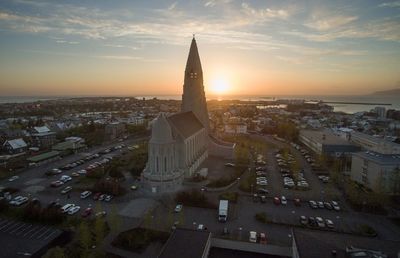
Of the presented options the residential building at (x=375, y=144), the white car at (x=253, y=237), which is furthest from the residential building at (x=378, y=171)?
the white car at (x=253, y=237)

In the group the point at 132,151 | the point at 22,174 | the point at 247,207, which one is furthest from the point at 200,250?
the point at 132,151

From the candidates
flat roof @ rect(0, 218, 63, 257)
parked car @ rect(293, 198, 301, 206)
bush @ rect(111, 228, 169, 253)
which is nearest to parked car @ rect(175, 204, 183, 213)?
bush @ rect(111, 228, 169, 253)

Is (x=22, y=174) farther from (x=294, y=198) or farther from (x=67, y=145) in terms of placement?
(x=294, y=198)

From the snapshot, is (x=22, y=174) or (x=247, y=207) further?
(x=22, y=174)

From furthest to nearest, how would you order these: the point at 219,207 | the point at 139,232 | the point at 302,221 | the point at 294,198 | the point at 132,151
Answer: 1. the point at 132,151
2. the point at 294,198
3. the point at 219,207
4. the point at 302,221
5. the point at 139,232

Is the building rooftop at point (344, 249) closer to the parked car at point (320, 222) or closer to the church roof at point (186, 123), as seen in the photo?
the parked car at point (320, 222)

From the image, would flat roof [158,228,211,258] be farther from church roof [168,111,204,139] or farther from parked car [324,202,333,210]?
church roof [168,111,204,139]

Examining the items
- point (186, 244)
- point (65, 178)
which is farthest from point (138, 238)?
point (65, 178)
